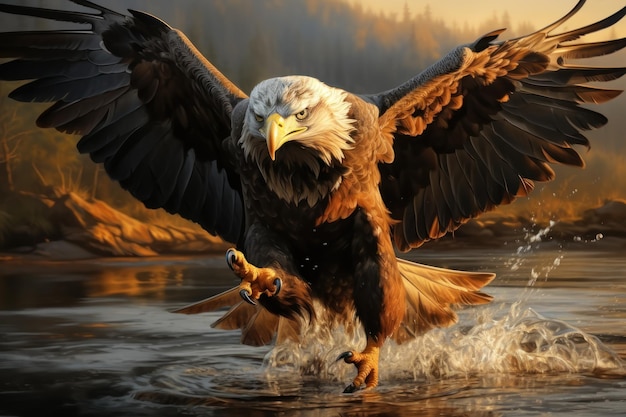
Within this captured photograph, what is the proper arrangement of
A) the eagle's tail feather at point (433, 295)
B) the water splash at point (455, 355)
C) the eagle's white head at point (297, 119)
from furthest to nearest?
1. the eagle's tail feather at point (433, 295)
2. the water splash at point (455, 355)
3. the eagle's white head at point (297, 119)

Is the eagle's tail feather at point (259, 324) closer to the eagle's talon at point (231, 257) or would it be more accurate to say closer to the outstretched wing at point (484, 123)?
the outstretched wing at point (484, 123)

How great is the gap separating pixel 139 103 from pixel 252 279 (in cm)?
152

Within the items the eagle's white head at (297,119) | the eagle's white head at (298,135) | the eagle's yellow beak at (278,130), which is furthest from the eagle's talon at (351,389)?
the eagle's yellow beak at (278,130)

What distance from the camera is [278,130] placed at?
544 centimetres

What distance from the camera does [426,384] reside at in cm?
602

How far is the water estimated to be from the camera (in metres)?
5.50

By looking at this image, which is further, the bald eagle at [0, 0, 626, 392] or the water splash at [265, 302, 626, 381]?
the water splash at [265, 302, 626, 381]

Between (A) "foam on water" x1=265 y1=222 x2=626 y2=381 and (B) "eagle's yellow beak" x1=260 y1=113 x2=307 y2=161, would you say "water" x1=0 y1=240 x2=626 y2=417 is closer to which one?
(A) "foam on water" x1=265 y1=222 x2=626 y2=381

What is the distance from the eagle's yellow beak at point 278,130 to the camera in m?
5.37

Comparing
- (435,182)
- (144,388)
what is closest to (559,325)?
(435,182)

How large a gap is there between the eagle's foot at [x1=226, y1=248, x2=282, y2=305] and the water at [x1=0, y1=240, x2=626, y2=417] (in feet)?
1.56

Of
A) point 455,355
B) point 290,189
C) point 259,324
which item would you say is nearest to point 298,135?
point 290,189

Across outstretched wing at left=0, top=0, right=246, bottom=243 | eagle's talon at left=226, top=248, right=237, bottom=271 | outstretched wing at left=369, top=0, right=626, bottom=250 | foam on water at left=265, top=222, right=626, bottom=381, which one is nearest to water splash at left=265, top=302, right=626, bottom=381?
foam on water at left=265, top=222, right=626, bottom=381

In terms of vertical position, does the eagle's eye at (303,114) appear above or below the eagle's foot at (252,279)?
above
